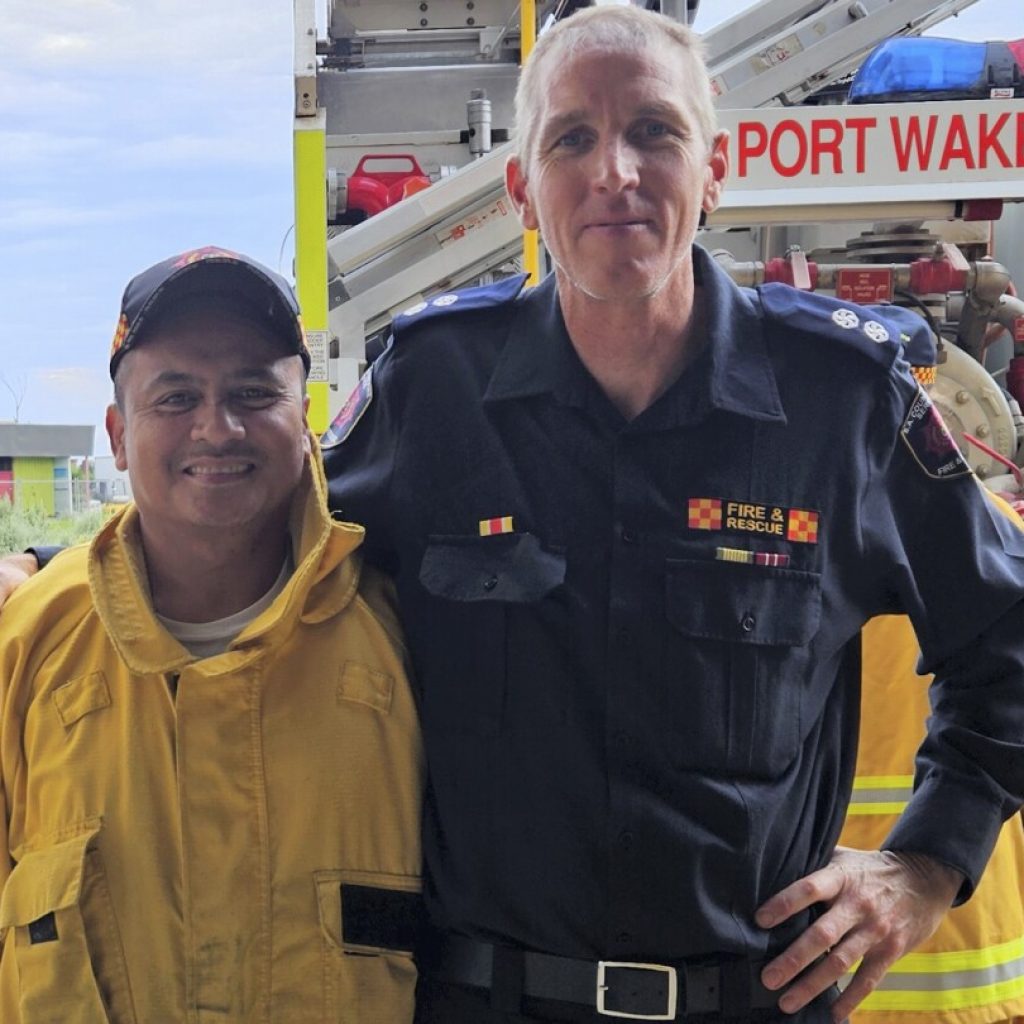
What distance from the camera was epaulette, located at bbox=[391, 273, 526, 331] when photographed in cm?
180

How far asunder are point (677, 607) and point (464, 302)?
0.51m

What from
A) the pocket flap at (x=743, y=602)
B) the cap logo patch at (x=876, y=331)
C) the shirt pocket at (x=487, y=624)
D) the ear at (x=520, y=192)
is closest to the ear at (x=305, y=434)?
the shirt pocket at (x=487, y=624)

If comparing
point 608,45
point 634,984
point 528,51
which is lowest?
point 634,984

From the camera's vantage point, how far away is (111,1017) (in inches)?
60.3

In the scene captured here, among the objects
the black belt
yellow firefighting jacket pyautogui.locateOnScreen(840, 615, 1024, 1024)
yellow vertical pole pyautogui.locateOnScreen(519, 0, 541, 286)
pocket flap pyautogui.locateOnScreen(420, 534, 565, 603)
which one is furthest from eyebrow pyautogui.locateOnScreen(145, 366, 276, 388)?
yellow vertical pole pyautogui.locateOnScreen(519, 0, 541, 286)

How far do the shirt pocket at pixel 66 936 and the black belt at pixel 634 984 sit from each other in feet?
1.34

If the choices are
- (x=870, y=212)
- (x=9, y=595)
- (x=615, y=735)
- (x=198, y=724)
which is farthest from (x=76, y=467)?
(x=870, y=212)

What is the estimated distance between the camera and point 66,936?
1518mm

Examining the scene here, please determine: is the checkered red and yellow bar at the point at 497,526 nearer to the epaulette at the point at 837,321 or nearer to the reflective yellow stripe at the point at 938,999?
the epaulette at the point at 837,321

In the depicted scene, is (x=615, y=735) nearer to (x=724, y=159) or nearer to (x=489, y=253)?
(x=724, y=159)

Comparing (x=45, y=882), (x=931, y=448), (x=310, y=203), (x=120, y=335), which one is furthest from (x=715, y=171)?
(x=310, y=203)

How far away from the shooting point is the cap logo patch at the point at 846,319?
66.8 inches

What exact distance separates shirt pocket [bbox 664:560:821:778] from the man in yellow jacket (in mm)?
337

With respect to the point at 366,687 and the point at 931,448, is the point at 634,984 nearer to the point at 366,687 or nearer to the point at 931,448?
the point at 366,687
